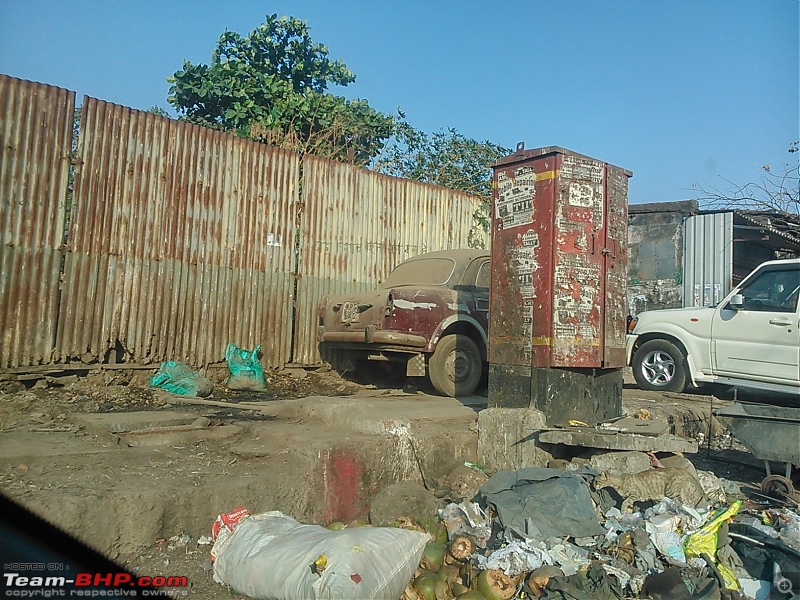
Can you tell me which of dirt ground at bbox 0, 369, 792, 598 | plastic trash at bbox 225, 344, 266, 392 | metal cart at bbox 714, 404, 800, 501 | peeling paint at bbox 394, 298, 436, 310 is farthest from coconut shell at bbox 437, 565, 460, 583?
plastic trash at bbox 225, 344, 266, 392

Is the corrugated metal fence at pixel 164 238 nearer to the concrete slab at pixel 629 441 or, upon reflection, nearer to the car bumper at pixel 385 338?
the car bumper at pixel 385 338

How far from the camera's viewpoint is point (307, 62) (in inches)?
554

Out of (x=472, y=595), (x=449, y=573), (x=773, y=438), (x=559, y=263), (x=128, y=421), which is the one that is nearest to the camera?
(x=472, y=595)

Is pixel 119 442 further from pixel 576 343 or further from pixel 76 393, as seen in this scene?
pixel 576 343

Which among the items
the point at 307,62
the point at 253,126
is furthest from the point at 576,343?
the point at 307,62

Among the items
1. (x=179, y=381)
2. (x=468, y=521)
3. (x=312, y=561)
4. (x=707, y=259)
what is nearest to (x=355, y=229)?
(x=179, y=381)

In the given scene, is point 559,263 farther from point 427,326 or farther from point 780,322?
point 780,322

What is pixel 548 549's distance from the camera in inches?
150

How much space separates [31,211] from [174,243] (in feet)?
5.07

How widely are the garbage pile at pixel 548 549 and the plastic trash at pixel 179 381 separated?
349 centimetres

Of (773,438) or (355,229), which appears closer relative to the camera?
(773,438)

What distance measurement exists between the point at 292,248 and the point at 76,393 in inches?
129

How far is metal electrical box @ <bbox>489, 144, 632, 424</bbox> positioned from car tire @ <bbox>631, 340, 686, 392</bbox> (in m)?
3.29

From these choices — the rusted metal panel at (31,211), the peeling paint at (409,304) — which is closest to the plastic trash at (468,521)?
the peeling paint at (409,304)
